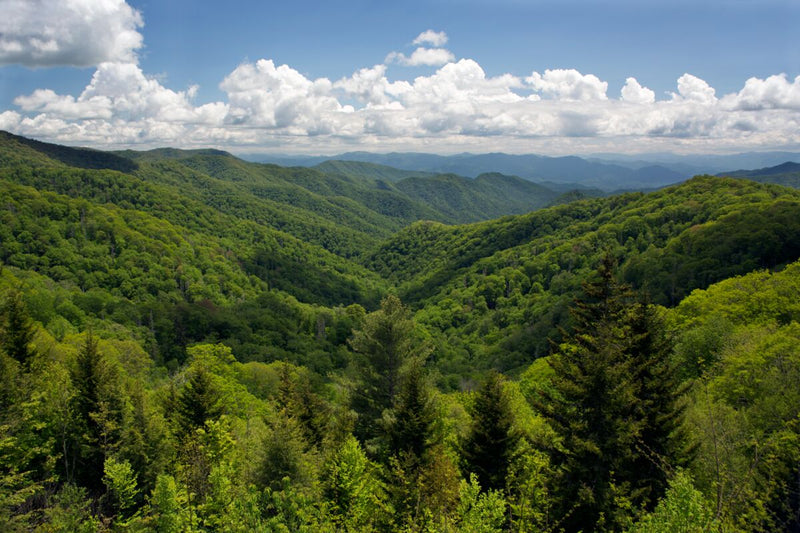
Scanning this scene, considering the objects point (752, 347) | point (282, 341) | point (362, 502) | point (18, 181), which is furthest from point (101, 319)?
point (18, 181)

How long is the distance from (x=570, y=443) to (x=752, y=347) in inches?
780

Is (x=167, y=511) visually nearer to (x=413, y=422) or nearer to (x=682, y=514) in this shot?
(x=413, y=422)

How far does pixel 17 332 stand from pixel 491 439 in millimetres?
31271

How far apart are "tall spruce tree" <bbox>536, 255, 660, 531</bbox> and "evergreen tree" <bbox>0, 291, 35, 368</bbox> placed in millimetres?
32977

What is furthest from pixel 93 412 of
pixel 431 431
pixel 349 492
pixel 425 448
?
pixel 431 431

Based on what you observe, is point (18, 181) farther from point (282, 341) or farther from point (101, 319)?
point (282, 341)

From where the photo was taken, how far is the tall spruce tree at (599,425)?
14727 mm

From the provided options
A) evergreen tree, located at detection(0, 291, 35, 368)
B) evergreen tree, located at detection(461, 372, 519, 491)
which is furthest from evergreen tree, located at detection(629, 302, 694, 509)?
evergreen tree, located at detection(0, 291, 35, 368)

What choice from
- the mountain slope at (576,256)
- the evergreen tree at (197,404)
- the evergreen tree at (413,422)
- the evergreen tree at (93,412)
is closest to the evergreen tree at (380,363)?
the evergreen tree at (413,422)

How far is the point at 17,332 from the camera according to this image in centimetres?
2752

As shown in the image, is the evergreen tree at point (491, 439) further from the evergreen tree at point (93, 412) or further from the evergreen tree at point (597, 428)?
the evergreen tree at point (93, 412)

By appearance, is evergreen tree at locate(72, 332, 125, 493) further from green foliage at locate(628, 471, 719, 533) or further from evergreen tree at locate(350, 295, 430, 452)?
green foliage at locate(628, 471, 719, 533)

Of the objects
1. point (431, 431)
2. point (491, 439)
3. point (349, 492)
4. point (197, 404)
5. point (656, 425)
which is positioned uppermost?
point (656, 425)

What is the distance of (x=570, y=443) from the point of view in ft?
50.5
